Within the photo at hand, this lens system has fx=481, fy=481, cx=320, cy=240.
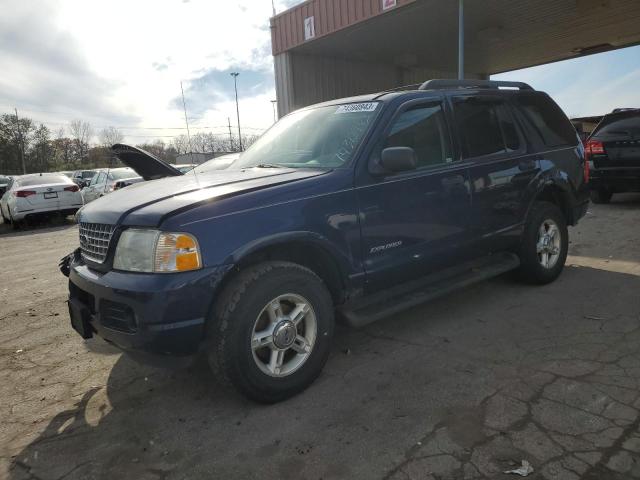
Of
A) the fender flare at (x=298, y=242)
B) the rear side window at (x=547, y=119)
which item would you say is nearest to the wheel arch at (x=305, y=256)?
the fender flare at (x=298, y=242)

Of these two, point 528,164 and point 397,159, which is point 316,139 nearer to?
point 397,159

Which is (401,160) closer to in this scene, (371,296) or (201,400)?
(371,296)

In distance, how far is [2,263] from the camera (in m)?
8.02

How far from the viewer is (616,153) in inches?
344

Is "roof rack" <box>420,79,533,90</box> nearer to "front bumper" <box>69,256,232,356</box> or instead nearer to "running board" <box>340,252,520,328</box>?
"running board" <box>340,252,520,328</box>

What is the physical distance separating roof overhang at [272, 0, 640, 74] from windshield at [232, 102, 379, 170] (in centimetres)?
823

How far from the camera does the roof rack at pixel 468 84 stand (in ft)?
13.2

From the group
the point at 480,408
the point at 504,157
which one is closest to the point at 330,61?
the point at 504,157

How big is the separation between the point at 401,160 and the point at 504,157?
167cm

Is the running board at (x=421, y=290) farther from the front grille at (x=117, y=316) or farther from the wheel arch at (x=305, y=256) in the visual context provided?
the front grille at (x=117, y=316)

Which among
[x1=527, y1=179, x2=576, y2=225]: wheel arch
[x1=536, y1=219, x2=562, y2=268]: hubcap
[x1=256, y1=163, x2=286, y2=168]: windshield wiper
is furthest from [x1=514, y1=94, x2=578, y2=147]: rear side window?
[x1=256, y1=163, x2=286, y2=168]: windshield wiper

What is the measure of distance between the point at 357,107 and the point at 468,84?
4.19 ft

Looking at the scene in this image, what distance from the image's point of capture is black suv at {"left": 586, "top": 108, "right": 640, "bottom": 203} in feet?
28.1

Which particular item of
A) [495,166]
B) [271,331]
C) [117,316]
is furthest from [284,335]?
[495,166]
